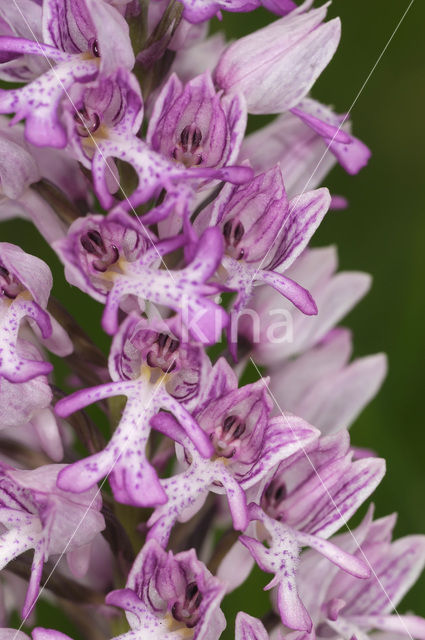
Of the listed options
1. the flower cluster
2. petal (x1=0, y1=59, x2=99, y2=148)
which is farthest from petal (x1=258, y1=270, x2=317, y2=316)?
petal (x1=0, y1=59, x2=99, y2=148)

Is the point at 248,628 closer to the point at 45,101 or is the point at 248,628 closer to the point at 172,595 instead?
the point at 172,595

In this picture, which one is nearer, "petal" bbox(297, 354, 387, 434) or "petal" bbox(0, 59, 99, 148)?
"petal" bbox(0, 59, 99, 148)

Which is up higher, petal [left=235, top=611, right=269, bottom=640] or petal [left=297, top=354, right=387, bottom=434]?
petal [left=297, top=354, right=387, bottom=434]

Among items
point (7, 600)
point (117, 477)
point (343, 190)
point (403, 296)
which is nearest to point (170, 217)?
point (117, 477)

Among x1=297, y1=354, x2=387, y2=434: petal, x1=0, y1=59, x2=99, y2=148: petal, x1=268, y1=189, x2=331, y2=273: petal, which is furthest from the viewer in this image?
x1=297, y1=354, x2=387, y2=434: petal

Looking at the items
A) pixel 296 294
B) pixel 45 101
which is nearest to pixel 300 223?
pixel 296 294

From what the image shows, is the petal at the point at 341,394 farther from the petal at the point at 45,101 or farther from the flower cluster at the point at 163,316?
the petal at the point at 45,101

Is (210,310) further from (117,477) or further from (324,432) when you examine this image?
(324,432)

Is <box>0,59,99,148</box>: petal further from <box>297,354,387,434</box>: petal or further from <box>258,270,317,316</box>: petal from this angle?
<box>297,354,387,434</box>: petal
